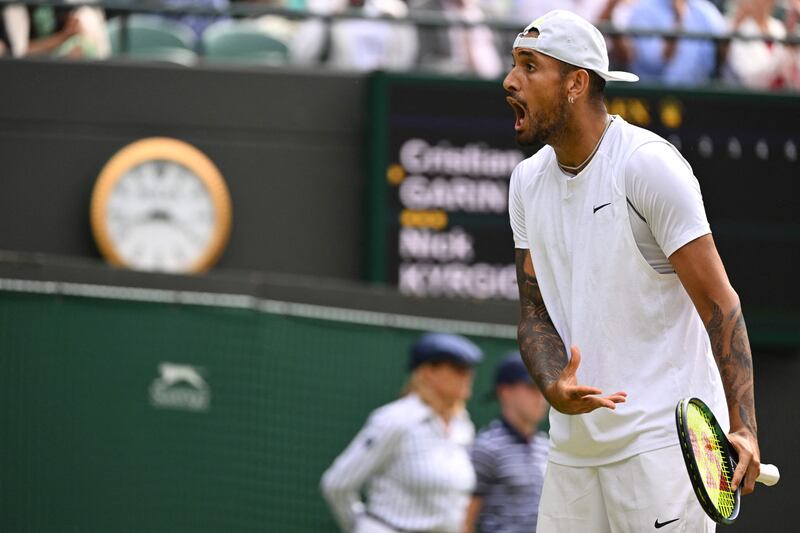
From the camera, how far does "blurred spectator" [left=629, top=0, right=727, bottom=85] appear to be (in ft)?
32.1

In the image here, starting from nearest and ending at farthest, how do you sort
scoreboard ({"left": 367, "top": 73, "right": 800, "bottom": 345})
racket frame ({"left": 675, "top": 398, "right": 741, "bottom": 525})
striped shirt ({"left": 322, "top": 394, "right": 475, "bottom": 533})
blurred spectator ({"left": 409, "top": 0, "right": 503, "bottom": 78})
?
racket frame ({"left": 675, "top": 398, "right": 741, "bottom": 525}), striped shirt ({"left": 322, "top": 394, "right": 475, "bottom": 533}), scoreboard ({"left": 367, "top": 73, "right": 800, "bottom": 345}), blurred spectator ({"left": 409, "top": 0, "right": 503, "bottom": 78})

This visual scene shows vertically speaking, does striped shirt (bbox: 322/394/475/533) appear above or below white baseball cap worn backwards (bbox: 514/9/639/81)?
below

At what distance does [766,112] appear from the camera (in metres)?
9.30

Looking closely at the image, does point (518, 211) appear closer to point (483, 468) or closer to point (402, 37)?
point (483, 468)

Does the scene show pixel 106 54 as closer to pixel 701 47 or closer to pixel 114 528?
pixel 114 528

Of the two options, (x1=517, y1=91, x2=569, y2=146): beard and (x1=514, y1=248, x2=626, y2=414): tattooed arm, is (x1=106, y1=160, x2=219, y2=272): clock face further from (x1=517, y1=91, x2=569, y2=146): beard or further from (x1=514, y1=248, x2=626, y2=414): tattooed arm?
(x1=517, y1=91, x2=569, y2=146): beard

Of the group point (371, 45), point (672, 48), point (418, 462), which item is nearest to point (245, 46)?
point (371, 45)

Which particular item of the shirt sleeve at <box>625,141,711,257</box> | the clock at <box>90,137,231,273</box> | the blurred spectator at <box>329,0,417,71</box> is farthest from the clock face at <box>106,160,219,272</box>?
the shirt sleeve at <box>625,141,711,257</box>

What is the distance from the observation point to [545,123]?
3.64 metres

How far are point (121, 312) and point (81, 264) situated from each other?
1.15 ft

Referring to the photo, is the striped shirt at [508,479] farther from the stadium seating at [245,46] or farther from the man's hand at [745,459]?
the stadium seating at [245,46]

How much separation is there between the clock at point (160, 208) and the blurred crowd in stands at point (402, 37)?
2.31 feet

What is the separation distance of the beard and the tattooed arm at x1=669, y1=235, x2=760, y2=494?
1.48 ft

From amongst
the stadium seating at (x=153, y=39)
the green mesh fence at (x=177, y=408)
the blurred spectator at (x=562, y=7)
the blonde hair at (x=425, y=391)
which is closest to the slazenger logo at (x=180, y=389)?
the green mesh fence at (x=177, y=408)
